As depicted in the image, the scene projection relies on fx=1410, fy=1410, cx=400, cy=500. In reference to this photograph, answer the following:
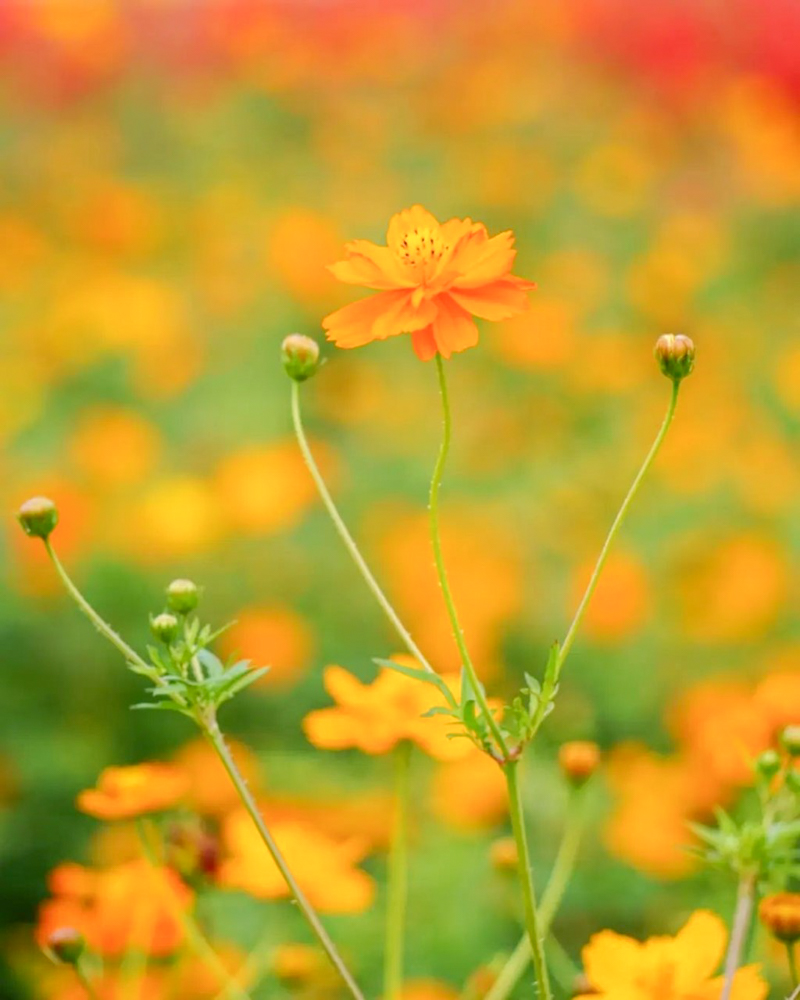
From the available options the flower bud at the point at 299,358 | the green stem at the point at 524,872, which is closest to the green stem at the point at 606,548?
the green stem at the point at 524,872

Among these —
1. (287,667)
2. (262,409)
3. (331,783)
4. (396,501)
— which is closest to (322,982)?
(331,783)

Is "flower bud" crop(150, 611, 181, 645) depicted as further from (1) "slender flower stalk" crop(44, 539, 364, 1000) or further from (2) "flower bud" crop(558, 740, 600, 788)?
(2) "flower bud" crop(558, 740, 600, 788)

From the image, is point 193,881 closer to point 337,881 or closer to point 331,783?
point 337,881

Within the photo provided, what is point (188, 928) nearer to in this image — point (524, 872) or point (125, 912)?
→ point (125, 912)

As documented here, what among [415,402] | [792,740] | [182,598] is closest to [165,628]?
[182,598]

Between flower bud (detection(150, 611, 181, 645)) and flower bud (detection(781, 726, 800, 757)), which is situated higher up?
flower bud (detection(150, 611, 181, 645))

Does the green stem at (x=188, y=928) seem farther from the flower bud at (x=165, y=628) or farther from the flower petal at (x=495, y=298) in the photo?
the flower petal at (x=495, y=298)

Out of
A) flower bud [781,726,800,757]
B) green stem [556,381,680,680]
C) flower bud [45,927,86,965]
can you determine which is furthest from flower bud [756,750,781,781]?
flower bud [45,927,86,965]
